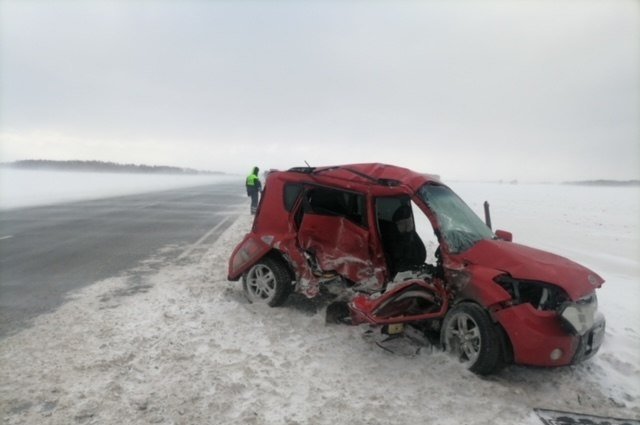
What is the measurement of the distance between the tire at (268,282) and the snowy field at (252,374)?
0.16m

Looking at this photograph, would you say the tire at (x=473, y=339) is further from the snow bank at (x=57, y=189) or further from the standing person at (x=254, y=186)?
the snow bank at (x=57, y=189)

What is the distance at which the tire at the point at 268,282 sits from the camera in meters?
5.80

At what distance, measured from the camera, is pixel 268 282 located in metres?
5.96

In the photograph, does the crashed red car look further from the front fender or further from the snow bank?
the snow bank

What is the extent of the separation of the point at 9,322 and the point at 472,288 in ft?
17.7

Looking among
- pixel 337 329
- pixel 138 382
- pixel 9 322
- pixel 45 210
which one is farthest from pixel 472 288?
pixel 45 210

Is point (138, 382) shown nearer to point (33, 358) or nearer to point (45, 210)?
point (33, 358)

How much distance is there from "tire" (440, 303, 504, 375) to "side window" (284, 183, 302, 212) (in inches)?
104

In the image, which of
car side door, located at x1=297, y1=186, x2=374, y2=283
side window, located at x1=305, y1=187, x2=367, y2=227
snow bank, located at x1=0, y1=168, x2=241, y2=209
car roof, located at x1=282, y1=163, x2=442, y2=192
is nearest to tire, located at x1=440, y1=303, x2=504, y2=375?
car roof, located at x1=282, y1=163, x2=442, y2=192

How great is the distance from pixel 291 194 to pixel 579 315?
12.2 feet

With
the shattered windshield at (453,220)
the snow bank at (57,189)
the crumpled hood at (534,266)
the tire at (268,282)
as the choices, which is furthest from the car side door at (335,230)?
the snow bank at (57,189)

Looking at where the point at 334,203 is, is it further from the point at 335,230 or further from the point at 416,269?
the point at 416,269

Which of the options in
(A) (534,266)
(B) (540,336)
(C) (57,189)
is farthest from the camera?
(C) (57,189)

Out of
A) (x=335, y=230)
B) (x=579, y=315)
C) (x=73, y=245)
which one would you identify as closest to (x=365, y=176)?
(x=335, y=230)
